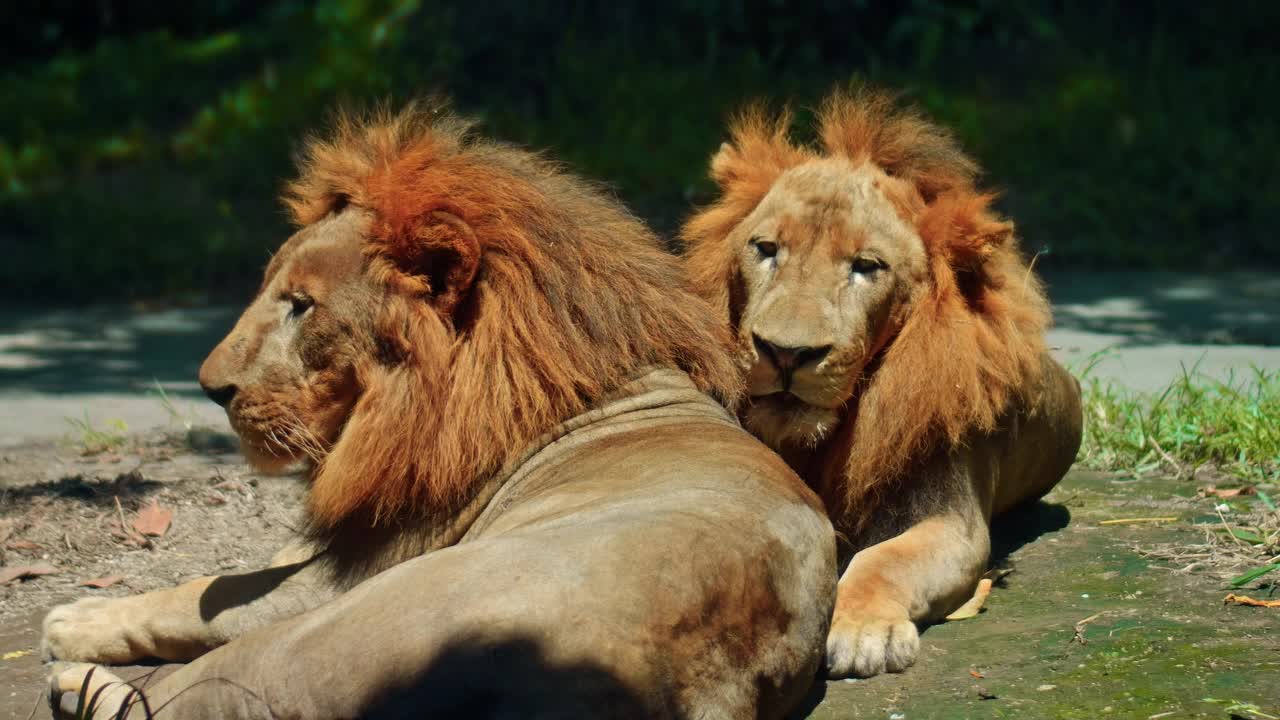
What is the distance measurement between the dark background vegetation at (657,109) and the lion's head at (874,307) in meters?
5.97

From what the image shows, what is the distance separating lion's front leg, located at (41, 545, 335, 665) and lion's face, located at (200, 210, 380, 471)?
13.9 inches

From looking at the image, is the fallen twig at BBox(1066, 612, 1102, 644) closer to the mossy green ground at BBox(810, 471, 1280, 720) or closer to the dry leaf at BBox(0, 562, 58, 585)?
the mossy green ground at BBox(810, 471, 1280, 720)

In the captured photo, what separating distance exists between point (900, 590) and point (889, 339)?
731 mm

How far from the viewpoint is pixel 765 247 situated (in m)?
4.32

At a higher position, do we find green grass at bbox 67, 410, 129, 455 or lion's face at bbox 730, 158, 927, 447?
lion's face at bbox 730, 158, 927, 447

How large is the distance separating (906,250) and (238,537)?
98.5 inches

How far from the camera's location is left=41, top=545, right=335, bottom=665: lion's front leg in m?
3.90

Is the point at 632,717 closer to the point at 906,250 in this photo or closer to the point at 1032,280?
the point at 906,250

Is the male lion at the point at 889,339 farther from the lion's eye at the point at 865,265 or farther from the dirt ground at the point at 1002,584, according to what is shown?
the dirt ground at the point at 1002,584

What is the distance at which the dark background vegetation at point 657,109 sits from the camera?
10.9 metres

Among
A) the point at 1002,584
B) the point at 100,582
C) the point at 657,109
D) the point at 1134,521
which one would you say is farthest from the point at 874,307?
the point at 657,109

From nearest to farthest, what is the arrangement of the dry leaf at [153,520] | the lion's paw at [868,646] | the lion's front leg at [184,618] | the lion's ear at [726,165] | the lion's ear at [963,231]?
the lion's paw at [868,646]
the lion's front leg at [184,618]
the lion's ear at [963,231]
the lion's ear at [726,165]
the dry leaf at [153,520]

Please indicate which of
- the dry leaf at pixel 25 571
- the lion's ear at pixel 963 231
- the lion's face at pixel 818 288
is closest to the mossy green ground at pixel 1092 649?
the lion's face at pixel 818 288

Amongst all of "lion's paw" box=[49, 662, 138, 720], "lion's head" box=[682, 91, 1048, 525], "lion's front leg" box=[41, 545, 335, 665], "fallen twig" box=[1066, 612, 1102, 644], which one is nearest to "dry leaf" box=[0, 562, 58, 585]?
"lion's front leg" box=[41, 545, 335, 665]
